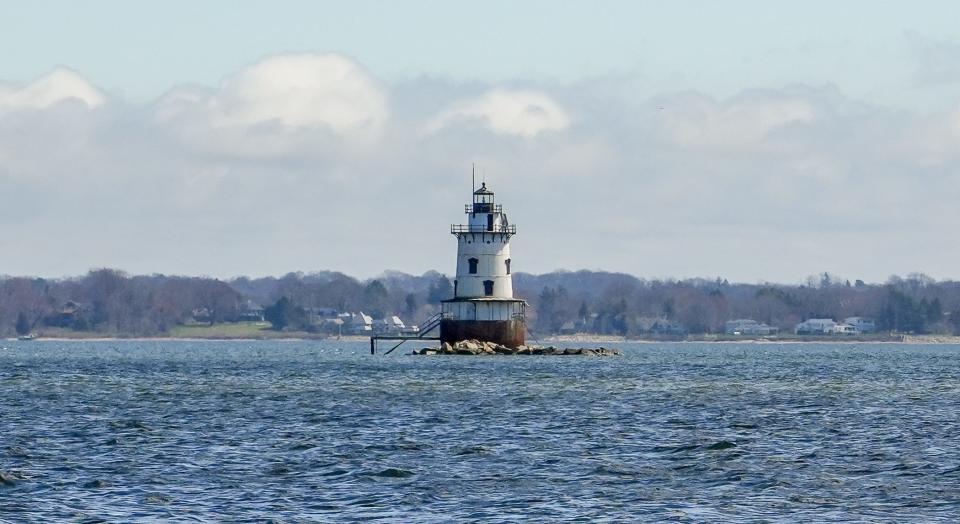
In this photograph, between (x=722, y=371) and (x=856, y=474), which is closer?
(x=856, y=474)

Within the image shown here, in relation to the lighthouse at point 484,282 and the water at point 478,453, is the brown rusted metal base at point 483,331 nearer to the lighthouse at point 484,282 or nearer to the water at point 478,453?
the lighthouse at point 484,282

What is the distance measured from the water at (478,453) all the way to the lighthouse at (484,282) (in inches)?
1339

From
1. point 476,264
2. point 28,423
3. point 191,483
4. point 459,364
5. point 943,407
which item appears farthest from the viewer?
point 476,264

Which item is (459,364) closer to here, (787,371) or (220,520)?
(787,371)

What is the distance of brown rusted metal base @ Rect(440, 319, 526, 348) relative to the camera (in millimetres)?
107188

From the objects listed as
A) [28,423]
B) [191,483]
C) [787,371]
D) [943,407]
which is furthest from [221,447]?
[787,371]

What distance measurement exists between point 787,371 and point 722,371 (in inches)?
161

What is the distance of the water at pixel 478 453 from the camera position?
3120 centimetres

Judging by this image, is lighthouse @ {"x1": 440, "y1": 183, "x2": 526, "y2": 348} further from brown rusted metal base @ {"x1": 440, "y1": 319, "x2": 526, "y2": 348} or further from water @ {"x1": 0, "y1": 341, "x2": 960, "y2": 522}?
water @ {"x1": 0, "y1": 341, "x2": 960, "y2": 522}

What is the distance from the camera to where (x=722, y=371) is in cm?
9625

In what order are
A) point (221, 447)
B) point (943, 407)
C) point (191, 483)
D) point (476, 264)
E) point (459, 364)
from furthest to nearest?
point (476, 264) → point (459, 364) → point (943, 407) → point (221, 447) → point (191, 483)

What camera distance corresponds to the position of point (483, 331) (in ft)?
352

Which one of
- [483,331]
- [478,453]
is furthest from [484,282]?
[478,453]

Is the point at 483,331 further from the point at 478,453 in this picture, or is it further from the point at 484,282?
the point at 478,453
